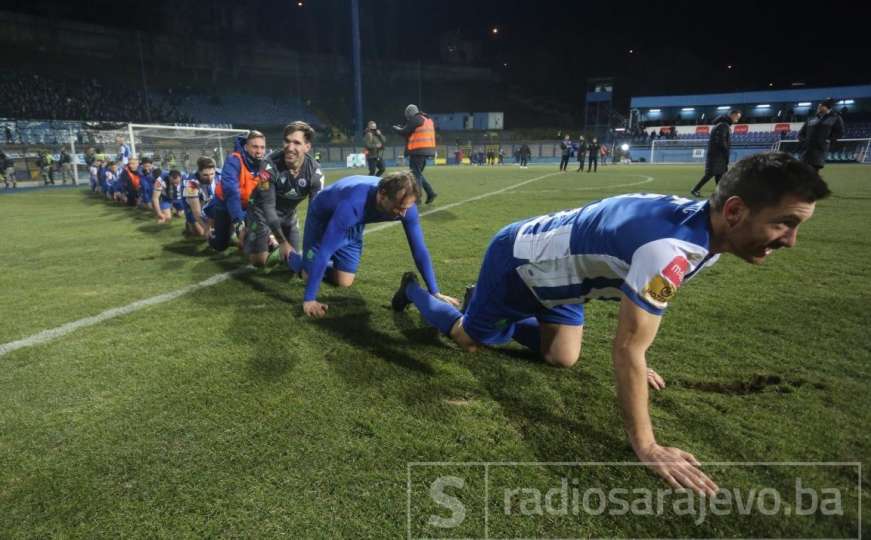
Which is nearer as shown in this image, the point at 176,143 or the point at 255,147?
the point at 255,147

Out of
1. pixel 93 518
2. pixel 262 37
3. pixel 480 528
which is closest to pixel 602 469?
pixel 480 528

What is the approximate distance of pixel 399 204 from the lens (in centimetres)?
342

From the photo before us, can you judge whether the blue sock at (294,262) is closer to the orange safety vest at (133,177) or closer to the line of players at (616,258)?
the line of players at (616,258)

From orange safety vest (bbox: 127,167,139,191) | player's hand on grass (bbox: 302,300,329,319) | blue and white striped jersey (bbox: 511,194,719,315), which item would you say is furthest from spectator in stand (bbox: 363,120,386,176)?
blue and white striped jersey (bbox: 511,194,719,315)

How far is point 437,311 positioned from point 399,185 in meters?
0.95

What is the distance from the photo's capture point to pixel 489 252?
274 cm

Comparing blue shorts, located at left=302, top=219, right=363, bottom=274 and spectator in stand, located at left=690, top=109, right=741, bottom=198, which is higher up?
spectator in stand, located at left=690, top=109, right=741, bottom=198

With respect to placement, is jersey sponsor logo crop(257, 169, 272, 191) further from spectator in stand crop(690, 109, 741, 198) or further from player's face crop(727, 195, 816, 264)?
spectator in stand crop(690, 109, 741, 198)

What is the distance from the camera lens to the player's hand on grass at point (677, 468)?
1.82 metres

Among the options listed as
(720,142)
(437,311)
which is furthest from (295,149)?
(720,142)

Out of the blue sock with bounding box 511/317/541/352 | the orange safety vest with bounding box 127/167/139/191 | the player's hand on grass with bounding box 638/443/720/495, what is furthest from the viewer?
the orange safety vest with bounding box 127/167/139/191

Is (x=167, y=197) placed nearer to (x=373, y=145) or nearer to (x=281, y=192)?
(x=373, y=145)

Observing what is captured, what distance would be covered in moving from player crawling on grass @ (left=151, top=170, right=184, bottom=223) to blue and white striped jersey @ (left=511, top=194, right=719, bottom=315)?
29.3 feet

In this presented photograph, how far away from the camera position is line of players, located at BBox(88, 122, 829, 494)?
5.47 ft
